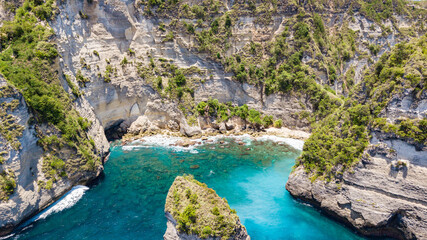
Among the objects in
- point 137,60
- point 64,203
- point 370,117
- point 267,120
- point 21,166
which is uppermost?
point 137,60

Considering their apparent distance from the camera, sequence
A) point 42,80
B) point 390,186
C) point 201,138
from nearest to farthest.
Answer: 1. point 390,186
2. point 42,80
3. point 201,138

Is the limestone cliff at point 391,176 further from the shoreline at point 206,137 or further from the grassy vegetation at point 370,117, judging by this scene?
the shoreline at point 206,137

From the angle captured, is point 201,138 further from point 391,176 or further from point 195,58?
point 391,176

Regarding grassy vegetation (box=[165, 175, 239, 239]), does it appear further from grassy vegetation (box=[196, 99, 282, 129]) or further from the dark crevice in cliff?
the dark crevice in cliff

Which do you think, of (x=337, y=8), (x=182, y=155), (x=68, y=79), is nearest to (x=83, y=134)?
(x=68, y=79)

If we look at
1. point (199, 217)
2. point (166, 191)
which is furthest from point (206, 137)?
point (199, 217)

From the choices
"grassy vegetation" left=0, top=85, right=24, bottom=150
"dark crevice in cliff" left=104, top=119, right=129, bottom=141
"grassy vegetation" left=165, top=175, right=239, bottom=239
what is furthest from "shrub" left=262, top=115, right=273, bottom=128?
"grassy vegetation" left=0, top=85, right=24, bottom=150
